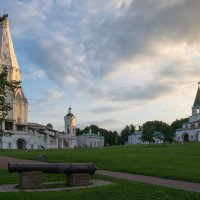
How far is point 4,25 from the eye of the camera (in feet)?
395

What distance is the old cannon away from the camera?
16797 mm

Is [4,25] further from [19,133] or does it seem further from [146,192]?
[146,192]

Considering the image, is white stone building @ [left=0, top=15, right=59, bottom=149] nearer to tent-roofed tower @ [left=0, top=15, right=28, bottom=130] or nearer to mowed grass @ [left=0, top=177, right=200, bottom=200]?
tent-roofed tower @ [left=0, top=15, right=28, bottom=130]

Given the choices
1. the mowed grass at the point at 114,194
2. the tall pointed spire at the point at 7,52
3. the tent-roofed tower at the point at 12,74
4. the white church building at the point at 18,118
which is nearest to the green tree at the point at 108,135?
the white church building at the point at 18,118

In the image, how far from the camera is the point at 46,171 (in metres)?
17.4

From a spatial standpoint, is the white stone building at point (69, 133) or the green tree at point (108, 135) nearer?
the white stone building at point (69, 133)

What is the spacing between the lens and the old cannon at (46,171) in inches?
661

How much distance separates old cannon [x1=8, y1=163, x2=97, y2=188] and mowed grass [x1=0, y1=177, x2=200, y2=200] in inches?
58.9

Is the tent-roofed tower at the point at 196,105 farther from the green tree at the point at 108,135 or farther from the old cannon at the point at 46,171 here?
the old cannon at the point at 46,171

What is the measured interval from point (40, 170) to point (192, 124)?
5176 inches

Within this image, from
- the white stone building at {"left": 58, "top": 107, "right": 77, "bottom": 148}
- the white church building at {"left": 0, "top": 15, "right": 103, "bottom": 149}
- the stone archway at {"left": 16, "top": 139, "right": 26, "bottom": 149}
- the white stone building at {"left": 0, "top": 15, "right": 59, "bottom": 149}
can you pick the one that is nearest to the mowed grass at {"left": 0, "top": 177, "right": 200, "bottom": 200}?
the white church building at {"left": 0, "top": 15, "right": 103, "bottom": 149}

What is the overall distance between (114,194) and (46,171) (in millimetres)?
3849

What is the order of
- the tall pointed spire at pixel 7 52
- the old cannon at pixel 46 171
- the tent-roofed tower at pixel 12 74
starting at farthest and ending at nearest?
the tall pointed spire at pixel 7 52
the tent-roofed tower at pixel 12 74
the old cannon at pixel 46 171

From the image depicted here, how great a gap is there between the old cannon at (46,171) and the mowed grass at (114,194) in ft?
4.91
